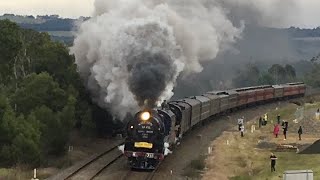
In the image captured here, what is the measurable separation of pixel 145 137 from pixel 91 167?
Answer: 5.18 metres

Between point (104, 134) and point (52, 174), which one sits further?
point (104, 134)

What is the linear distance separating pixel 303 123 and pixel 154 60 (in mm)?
25698

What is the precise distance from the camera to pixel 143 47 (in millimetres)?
32281

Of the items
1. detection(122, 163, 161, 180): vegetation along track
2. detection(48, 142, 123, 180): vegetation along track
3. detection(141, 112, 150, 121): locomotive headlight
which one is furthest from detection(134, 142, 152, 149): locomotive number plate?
detection(48, 142, 123, 180): vegetation along track

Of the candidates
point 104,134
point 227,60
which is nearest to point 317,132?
point 104,134

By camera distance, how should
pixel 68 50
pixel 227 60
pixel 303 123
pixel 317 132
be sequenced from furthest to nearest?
pixel 227 60
pixel 303 123
pixel 317 132
pixel 68 50

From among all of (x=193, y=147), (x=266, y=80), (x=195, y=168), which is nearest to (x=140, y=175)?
(x=195, y=168)

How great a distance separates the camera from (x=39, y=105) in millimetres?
36906

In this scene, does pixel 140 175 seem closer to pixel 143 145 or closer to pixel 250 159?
pixel 143 145

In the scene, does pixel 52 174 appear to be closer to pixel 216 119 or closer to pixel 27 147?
pixel 27 147

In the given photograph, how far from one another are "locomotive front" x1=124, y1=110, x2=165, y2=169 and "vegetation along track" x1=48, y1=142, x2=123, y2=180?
2561mm

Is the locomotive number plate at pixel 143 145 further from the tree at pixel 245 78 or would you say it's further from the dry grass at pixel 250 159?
the tree at pixel 245 78

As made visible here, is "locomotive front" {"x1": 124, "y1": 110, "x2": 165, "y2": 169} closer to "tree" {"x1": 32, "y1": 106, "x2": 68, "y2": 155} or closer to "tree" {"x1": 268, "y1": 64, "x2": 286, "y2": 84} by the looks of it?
"tree" {"x1": 32, "y1": 106, "x2": 68, "y2": 155}

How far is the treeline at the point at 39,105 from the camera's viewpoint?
30.9 m
